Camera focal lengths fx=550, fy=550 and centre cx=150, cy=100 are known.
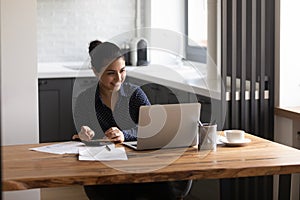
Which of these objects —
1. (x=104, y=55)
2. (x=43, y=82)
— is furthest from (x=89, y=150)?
(x=43, y=82)

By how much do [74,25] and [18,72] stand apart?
2558 mm

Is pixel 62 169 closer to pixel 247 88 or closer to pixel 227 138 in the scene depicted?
pixel 227 138

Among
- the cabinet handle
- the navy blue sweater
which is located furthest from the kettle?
the navy blue sweater

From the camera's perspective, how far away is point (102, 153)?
2359mm

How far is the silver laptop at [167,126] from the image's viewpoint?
234 cm

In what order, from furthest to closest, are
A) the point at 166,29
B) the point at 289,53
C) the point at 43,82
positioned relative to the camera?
the point at 166,29 → the point at 43,82 → the point at 289,53

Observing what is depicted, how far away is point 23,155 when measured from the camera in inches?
92.8

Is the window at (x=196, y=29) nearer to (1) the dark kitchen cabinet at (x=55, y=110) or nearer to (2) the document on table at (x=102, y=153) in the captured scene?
(1) the dark kitchen cabinet at (x=55, y=110)

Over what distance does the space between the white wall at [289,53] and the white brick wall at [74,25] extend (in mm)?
2531

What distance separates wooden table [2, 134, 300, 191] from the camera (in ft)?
6.47

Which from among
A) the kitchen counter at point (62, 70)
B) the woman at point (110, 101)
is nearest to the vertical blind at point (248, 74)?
the woman at point (110, 101)

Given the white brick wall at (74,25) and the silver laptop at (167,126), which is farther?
the white brick wall at (74,25)

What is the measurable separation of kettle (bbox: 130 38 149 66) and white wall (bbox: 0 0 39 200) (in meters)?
2.30

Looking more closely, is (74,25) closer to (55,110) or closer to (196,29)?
(55,110)
